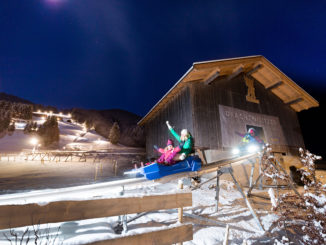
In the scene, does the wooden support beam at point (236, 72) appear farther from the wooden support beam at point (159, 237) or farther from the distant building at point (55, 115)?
the distant building at point (55, 115)

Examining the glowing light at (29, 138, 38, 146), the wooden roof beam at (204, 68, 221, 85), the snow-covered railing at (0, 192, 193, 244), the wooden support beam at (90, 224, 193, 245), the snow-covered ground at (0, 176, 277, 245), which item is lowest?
the snow-covered ground at (0, 176, 277, 245)

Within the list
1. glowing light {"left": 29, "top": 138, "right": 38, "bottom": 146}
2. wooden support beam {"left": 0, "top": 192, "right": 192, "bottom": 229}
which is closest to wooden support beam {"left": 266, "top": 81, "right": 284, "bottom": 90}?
wooden support beam {"left": 0, "top": 192, "right": 192, "bottom": 229}

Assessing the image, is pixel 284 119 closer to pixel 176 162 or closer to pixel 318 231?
pixel 318 231

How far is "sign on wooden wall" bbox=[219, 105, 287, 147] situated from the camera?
11.3 meters

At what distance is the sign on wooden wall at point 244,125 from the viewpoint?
11.3 metres

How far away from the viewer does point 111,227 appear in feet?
12.3

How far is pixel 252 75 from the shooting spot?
44.8 ft

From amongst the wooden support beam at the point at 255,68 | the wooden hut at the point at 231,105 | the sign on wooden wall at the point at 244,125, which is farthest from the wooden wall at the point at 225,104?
the wooden support beam at the point at 255,68

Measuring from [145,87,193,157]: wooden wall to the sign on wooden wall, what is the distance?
2524mm

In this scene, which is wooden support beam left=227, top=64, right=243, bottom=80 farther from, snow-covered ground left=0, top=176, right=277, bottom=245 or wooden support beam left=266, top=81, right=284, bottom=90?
snow-covered ground left=0, top=176, right=277, bottom=245

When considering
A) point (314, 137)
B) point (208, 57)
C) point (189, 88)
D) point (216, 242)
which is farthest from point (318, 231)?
point (208, 57)

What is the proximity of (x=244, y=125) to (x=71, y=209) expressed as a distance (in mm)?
12610

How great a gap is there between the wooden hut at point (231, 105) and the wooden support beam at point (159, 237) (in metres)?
7.77

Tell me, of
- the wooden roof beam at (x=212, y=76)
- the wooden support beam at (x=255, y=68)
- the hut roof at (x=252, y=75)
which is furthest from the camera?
the wooden support beam at (x=255, y=68)
